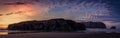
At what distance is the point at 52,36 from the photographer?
10586 mm

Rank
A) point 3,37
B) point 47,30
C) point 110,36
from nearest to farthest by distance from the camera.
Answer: point 3,37 → point 110,36 → point 47,30

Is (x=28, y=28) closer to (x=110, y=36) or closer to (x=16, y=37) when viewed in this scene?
(x=16, y=37)

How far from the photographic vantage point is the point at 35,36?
10906 mm

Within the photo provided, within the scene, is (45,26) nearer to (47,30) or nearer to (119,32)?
(47,30)

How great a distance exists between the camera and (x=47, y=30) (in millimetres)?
11297

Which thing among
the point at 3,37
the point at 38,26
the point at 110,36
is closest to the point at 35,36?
the point at 38,26

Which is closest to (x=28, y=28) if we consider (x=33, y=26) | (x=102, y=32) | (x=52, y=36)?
(x=33, y=26)

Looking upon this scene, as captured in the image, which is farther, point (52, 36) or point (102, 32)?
point (102, 32)

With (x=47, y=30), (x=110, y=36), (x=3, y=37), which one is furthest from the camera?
(x=47, y=30)

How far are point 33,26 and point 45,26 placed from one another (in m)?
0.49

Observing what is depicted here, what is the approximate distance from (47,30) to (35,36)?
0.52 m

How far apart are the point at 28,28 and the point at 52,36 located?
101cm

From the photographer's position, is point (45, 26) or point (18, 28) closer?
point (45, 26)

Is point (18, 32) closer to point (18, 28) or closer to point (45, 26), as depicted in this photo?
point (18, 28)
